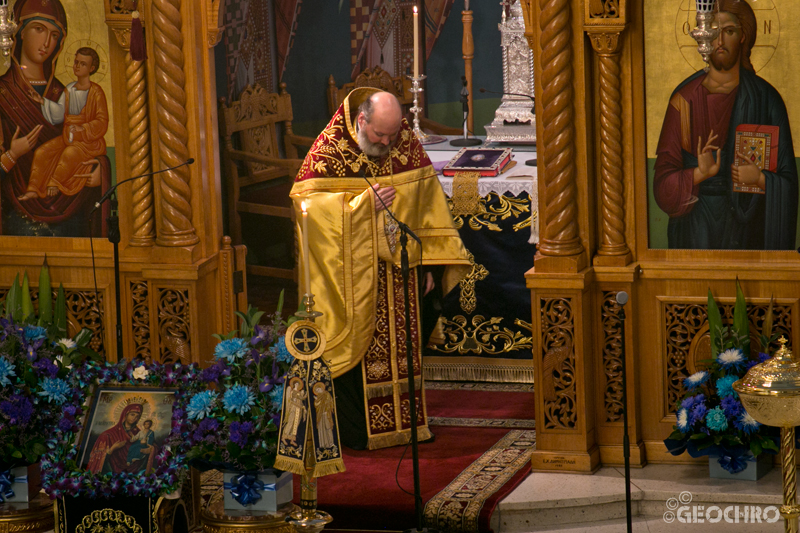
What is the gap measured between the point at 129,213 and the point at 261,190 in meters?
2.92

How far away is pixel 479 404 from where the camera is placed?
27.5 ft

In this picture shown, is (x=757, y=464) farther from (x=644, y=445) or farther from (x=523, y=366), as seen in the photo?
(x=523, y=366)

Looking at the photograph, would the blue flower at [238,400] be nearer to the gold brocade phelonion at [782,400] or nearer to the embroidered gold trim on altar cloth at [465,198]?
the gold brocade phelonion at [782,400]

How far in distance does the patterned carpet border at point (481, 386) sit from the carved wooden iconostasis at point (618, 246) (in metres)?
1.75

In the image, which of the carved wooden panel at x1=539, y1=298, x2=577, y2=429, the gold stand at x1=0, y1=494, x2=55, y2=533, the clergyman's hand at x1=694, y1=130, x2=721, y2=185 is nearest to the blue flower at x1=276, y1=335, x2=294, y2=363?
the gold stand at x1=0, y1=494, x2=55, y2=533

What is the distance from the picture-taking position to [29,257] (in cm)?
761

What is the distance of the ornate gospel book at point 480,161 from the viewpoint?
875 centimetres

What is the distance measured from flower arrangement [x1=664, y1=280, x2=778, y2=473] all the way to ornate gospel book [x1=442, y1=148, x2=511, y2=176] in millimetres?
2373

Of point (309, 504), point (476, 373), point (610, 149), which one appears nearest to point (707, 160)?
point (610, 149)

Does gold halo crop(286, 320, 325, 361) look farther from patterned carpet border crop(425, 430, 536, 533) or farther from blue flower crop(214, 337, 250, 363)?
patterned carpet border crop(425, 430, 536, 533)

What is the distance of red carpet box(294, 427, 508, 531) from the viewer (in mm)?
6488

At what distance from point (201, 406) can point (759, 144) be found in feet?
10.4

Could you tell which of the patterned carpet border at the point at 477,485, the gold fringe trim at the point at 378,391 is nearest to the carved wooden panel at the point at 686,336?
the patterned carpet border at the point at 477,485

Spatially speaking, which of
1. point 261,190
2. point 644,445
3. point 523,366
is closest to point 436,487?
point 644,445
